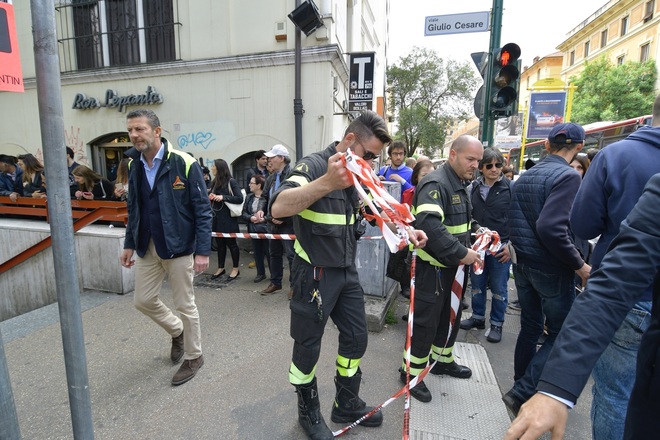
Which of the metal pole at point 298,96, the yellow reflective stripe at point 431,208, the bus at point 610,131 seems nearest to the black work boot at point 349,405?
the yellow reflective stripe at point 431,208

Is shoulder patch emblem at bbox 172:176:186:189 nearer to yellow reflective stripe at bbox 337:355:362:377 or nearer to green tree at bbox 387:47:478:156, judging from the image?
yellow reflective stripe at bbox 337:355:362:377

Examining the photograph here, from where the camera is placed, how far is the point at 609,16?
4009 cm

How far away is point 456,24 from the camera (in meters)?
5.55

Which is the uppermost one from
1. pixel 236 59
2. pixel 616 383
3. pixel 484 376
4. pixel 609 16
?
pixel 609 16

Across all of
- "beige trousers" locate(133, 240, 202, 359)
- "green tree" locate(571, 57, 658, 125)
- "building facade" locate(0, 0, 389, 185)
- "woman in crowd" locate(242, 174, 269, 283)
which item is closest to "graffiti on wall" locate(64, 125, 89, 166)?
"building facade" locate(0, 0, 389, 185)

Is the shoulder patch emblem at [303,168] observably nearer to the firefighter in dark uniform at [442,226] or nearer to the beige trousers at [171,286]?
the firefighter in dark uniform at [442,226]

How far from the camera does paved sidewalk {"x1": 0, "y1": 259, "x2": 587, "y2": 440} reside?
2.53 metres

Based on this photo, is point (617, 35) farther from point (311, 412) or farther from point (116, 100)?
point (311, 412)

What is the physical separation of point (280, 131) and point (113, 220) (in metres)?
4.10

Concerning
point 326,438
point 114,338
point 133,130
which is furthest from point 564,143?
point 114,338

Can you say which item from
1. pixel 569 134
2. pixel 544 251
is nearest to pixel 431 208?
pixel 544 251

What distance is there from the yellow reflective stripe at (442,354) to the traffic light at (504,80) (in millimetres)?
3950

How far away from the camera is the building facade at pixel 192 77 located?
7879 mm

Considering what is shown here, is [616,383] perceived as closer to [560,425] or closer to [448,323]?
[560,425]
